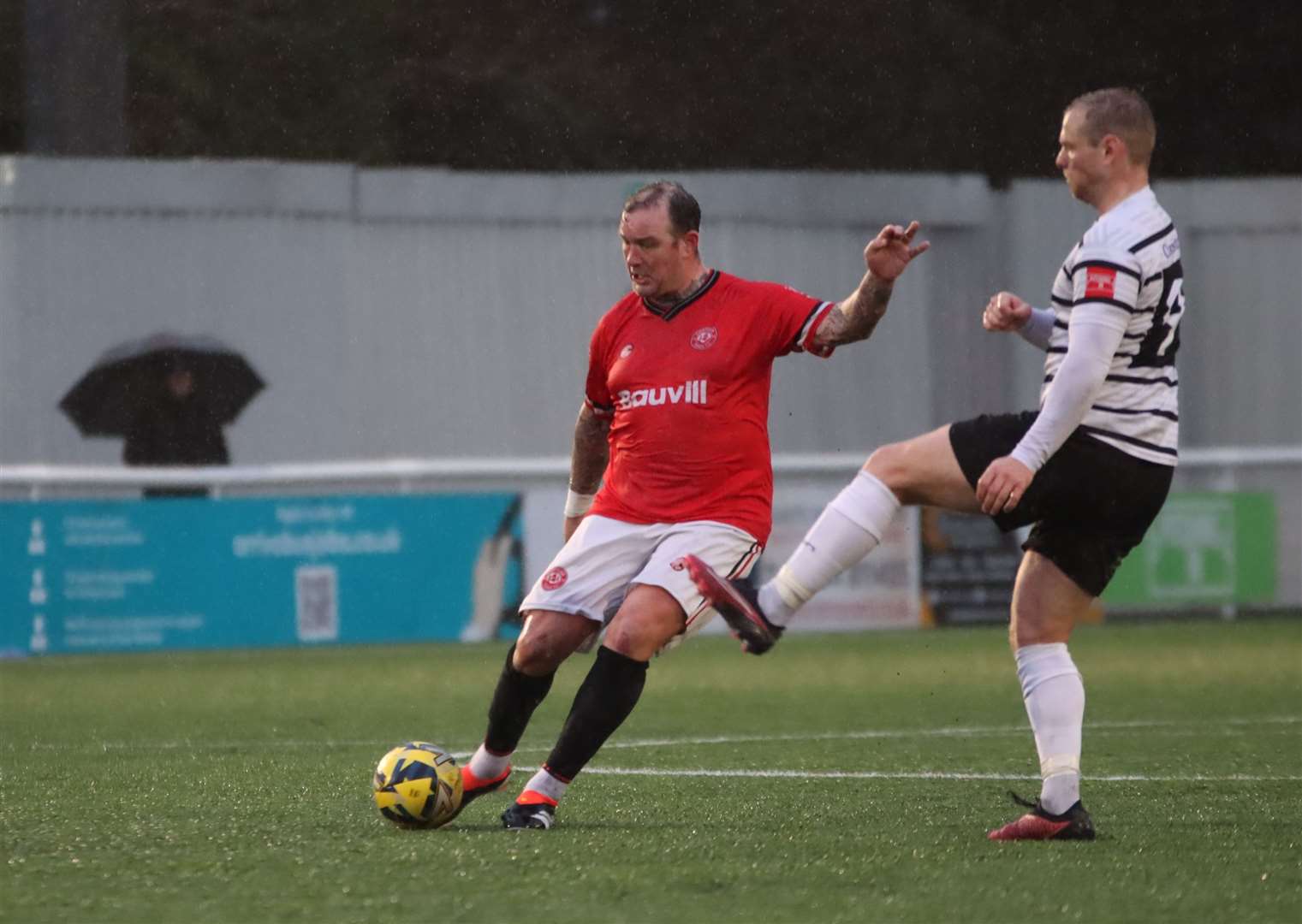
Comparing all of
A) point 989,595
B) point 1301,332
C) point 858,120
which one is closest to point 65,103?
point 858,120

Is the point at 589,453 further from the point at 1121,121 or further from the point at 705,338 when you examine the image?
the point at 1121,121

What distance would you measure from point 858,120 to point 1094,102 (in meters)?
14.2

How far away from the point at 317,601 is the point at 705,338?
30.8 ft

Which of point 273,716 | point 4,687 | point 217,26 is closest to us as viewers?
point 273,716

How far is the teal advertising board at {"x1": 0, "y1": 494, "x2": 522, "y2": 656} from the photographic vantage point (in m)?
14.8

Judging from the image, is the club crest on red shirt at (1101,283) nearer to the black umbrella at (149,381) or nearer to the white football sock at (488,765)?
the white football sock at (488,765)

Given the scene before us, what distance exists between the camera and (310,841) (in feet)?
18.8

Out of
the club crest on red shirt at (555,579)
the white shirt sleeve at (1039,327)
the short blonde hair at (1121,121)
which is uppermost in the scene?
the short blonde hair at (1121,121)

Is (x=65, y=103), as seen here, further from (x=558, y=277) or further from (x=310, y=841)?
(x=310, y=841)

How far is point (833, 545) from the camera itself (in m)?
5.55

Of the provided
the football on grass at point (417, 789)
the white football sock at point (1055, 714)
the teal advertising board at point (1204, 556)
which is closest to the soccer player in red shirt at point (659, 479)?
the football on grass at point (417, 789)

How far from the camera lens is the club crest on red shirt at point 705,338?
626 centimetres

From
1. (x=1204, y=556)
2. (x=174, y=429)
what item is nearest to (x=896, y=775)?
(x=1204, y=556)

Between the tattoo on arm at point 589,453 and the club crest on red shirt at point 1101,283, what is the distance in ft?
5.47
